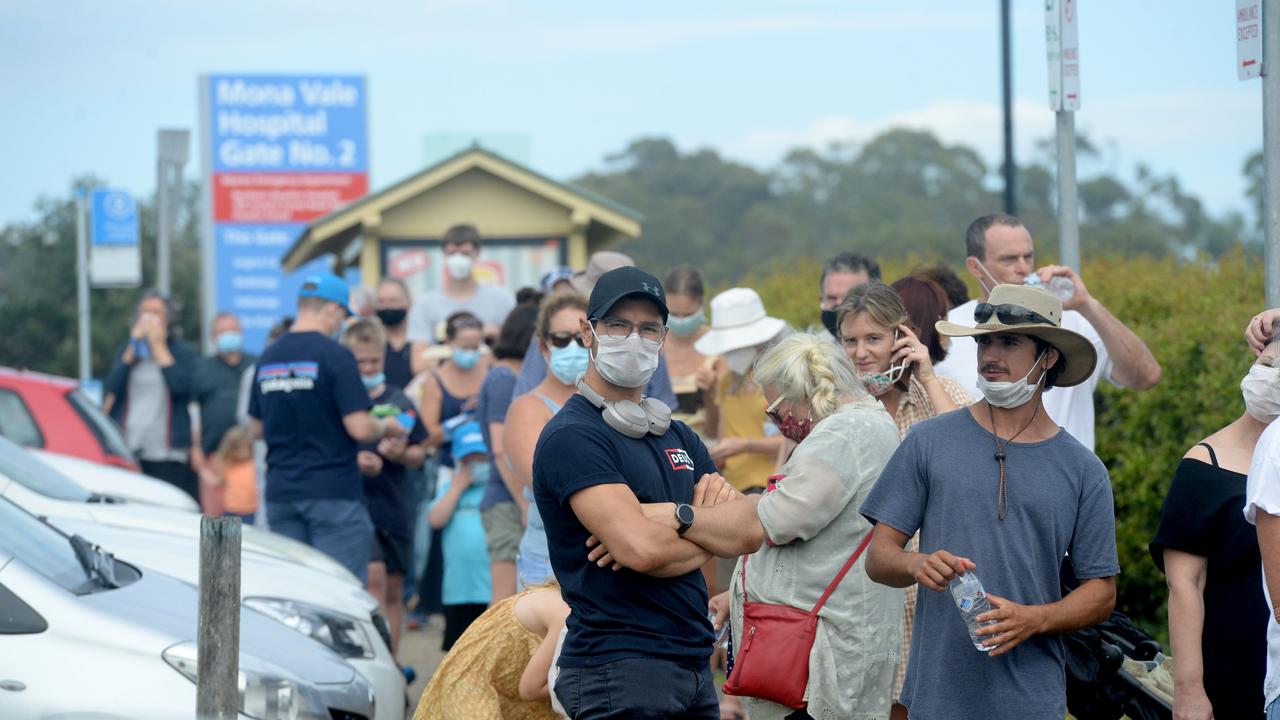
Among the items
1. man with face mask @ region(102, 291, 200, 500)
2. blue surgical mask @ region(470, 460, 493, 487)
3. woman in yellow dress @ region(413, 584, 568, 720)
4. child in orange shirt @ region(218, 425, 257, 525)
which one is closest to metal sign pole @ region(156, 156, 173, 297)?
man with face mask @ region(102, 291, 200, 500)

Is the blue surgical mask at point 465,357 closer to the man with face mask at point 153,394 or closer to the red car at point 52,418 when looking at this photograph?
the red car at point 52,418

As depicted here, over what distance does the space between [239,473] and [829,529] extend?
915cm

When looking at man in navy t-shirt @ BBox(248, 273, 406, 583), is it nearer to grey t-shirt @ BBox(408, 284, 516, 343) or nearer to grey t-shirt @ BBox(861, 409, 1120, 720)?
grey t-shirt @ BBox(408, 284, 516, 343)

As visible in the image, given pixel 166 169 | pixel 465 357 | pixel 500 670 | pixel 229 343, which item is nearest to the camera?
pixel 500 670

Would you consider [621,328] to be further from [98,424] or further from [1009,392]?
[98,424]

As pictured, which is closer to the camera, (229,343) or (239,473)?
(239,473)

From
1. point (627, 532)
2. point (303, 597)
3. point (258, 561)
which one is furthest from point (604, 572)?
point (258, 561)

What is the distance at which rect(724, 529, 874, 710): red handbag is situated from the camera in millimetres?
4840

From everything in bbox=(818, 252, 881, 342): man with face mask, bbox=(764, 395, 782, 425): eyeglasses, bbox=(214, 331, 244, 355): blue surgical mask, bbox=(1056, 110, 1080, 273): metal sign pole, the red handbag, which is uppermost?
bbox=(1056, 110, 1080, 273): metal sign pole

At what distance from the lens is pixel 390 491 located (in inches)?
359

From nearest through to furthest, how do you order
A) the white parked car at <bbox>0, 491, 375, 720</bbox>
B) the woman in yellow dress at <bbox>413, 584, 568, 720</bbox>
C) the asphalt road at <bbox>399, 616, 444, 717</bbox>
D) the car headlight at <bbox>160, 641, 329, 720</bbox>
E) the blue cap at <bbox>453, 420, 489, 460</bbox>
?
the white parked car at <bbox>0, 491, 375, 720</bbox>
the woman in yellow dress at <bbox>413, 584, 568, 720</bbox>
the car headlight at <bbox>160, 641, 329, 720</bbox>
the blue cap at <bbox>453, 420, 489, 460</bbox>
the asphalt road at <bbox>399, 616, 444, 717</bbox>

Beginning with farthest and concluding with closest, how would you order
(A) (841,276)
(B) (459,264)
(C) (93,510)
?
Answer: 1. (B) (459,264)
2. (C) (93,510)
3. (A) (841,276)

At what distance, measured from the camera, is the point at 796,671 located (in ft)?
15.9

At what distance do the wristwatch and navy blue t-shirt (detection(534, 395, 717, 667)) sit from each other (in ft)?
0.37
